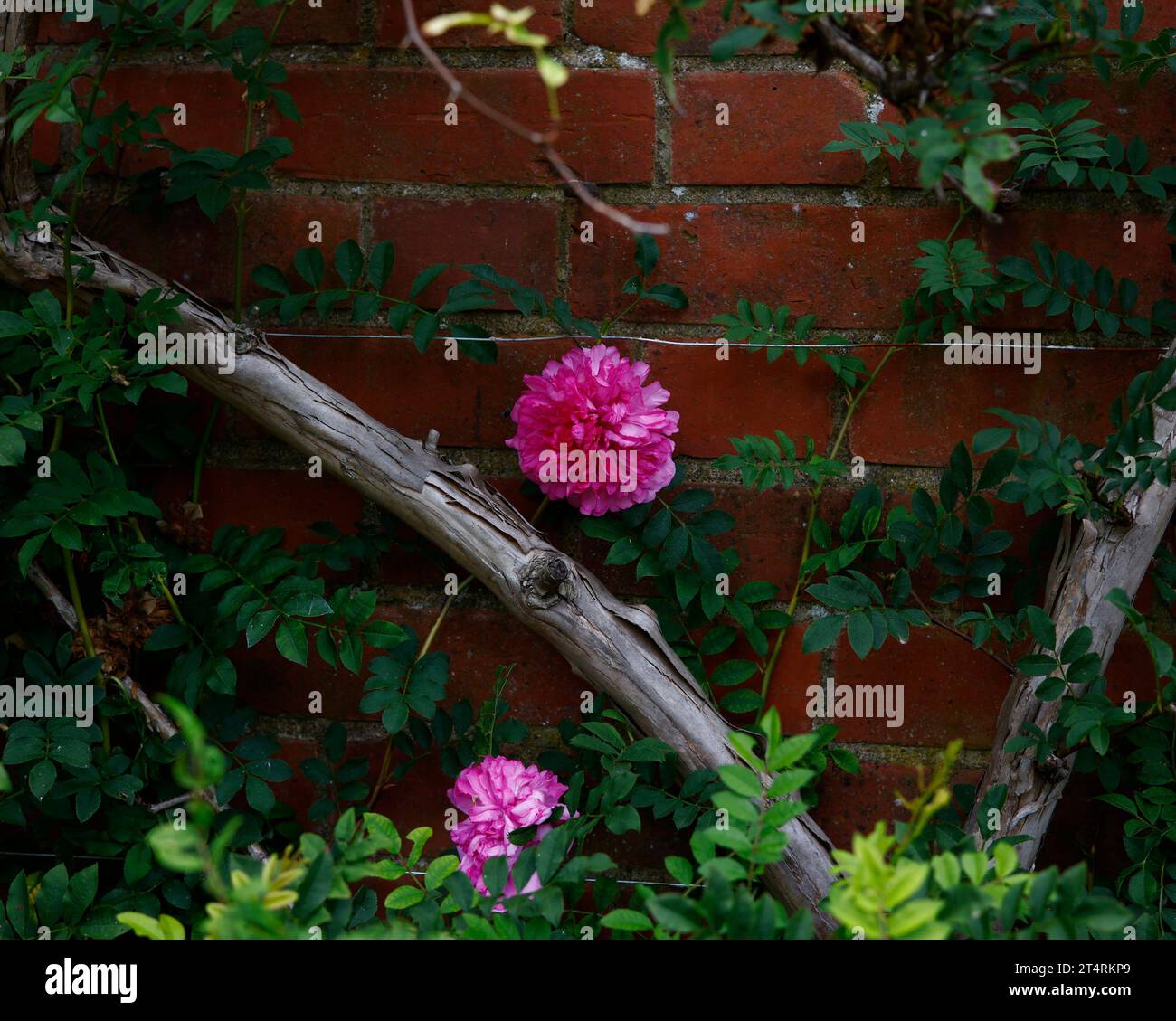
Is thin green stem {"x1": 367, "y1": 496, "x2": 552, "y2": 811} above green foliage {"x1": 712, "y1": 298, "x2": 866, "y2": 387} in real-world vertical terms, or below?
below

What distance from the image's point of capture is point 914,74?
567 mm

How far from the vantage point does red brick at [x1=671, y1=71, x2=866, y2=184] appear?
3.14 ft

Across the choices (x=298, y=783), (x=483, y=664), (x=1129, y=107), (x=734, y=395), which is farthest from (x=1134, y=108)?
(x=298, y=783)

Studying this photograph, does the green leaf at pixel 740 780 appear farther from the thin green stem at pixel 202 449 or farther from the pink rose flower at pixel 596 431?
the thin green stem at pixel 202 449

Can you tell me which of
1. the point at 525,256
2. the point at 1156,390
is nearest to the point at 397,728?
the point at 525,256

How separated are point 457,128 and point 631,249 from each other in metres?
0.20

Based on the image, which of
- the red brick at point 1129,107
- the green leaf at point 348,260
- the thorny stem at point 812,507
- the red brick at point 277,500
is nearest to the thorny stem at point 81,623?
the red brick at point 277,500

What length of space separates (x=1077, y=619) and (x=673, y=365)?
1.40ft

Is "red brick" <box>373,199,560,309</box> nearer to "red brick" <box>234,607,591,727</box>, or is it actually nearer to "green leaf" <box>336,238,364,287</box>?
"green leaf" <box>336,238,364,287</box>

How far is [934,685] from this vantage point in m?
0.99

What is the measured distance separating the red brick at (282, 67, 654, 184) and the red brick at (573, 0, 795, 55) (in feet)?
0.09

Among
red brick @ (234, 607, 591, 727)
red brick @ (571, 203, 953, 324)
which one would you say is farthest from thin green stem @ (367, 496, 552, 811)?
red brick @ (571, 203, 953, 324)

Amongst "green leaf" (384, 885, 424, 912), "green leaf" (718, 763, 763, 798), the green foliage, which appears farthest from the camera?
the green foliage

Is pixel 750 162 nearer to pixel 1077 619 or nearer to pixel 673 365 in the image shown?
pixel 673 365
